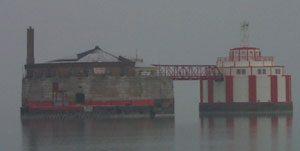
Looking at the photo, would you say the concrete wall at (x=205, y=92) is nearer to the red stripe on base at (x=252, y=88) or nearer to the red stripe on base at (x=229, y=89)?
the red stripe on base at (x=229, y=89)

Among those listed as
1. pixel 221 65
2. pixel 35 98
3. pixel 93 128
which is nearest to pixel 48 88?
pixel 35 98

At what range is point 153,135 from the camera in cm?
10825

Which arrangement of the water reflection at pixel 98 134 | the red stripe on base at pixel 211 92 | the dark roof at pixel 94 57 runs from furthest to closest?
the red stripe on base at pixel 211 92
the dark roof at pixel 94 57
the water reflection at pixel 98 134

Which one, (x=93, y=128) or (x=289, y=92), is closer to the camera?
(x=93, y=128)

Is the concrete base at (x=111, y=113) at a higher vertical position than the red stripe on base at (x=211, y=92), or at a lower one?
lower

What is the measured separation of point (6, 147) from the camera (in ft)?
329

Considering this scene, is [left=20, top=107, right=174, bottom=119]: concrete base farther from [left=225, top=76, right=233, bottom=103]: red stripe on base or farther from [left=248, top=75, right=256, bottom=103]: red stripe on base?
[left=248, top=75, right=256, bottom=103]: red stripe on base

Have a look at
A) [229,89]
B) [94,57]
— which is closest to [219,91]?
[229,89]

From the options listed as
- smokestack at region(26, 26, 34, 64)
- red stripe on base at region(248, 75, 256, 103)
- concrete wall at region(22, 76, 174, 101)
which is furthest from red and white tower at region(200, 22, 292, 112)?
smokestack at region(26, 26, 34, 64)

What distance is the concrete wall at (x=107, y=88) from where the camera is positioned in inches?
5059

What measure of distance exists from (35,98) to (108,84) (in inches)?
361

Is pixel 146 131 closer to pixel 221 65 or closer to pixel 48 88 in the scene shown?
pixel 48 88

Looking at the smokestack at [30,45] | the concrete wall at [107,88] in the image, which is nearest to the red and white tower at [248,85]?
the concrete wall at [107,88]

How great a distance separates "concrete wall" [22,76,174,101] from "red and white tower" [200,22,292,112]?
48.0 feet
